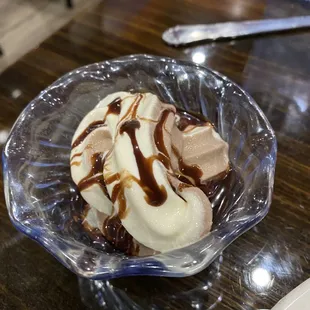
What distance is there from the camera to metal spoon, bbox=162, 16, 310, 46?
1340 mm

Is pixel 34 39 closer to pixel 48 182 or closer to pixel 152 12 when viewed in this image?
pixel 152 12

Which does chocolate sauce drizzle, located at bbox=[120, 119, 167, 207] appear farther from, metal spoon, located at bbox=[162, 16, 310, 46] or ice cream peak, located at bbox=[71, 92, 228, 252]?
metal spoon, located at bbox=[162, 16, 310, 46]

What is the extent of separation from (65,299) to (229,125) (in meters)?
0.52

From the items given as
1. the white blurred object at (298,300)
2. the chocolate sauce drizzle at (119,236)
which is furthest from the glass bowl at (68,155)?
the white blurred object at (298,300)

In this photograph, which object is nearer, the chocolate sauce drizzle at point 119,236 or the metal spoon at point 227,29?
the chocolate sauce drizzle at point 119,236

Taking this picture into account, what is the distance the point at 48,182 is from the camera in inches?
38.8

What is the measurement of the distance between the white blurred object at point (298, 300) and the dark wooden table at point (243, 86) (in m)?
0.16

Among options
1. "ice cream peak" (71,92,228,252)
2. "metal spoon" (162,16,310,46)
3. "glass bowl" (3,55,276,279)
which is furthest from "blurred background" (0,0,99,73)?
"ice cream peak" (71,92,228,252)

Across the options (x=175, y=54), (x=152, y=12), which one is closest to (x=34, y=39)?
(x=152, y=12)

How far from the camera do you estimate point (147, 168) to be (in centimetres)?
83

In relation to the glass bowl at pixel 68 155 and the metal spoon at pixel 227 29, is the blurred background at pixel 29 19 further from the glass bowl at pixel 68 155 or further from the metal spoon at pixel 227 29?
the glass bowl at pixel 68 155

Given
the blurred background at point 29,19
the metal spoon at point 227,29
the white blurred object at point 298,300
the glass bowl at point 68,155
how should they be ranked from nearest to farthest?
the white blurred object at point 298,300
the glass bowl at point 68,155
the metal spoon at point 227,29
the blurred background at point 29,19

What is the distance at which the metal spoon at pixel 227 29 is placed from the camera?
1.34 metres

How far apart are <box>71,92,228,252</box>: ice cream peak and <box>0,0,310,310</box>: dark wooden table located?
4.8 inches
